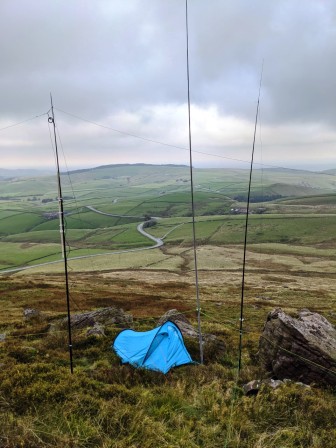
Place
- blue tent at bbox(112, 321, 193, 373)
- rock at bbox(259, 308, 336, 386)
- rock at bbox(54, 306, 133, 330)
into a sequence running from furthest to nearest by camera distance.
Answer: rock at bbox(54, 306, 133, 330) → blue tent at bbox(112, 321, 193, 373) → rock at bbox(259, 308, 336, 386)

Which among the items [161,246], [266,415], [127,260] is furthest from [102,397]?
[161,246]

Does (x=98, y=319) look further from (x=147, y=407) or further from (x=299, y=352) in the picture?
(x=299, y=352)

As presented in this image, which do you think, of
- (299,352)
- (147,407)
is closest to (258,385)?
(299,352)

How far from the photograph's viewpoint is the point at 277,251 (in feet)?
419

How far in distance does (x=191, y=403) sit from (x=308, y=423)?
3.66 m

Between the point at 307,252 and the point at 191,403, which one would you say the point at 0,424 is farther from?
the point at 307,252

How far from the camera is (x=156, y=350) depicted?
14914mm

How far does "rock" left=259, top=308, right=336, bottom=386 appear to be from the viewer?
42.8ft

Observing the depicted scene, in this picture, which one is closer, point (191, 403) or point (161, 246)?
point (191, 403)

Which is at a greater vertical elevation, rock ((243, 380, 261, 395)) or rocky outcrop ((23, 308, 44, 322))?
rock ((243, 380, 261, 395))

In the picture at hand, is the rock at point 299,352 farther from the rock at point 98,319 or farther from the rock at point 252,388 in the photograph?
the rock at point 98,319

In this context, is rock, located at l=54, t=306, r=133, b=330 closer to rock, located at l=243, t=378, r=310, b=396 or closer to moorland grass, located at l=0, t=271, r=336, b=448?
moorland grass, located at l=0, t=271, r=336, b=448

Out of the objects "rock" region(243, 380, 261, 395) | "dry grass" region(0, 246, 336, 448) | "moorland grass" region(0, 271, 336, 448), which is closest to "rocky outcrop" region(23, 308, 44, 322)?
"dry grass" region(0, 246, 336, 448)

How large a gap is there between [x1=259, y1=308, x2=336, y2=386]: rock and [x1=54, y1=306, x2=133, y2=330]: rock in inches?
459
